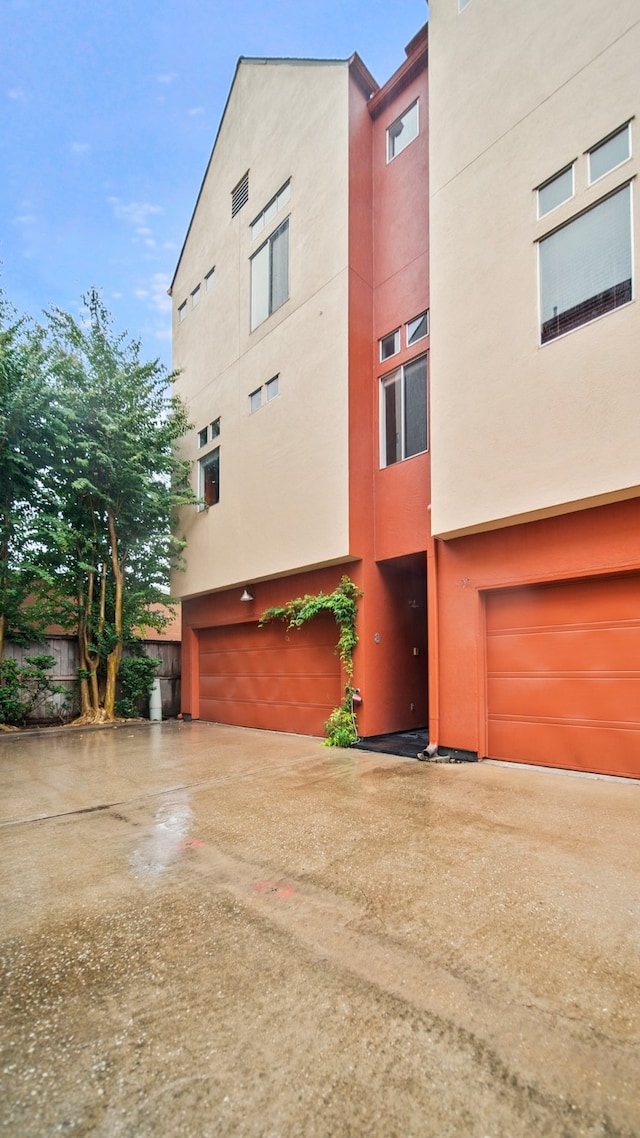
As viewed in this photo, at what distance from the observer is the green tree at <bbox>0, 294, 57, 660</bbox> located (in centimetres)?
837

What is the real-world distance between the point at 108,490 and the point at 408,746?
716 cm

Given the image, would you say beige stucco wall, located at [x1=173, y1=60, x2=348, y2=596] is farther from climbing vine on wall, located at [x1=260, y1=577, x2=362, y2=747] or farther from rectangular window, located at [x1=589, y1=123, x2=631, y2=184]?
rectangular window, located at [x1=589, y1=123, x2=631, y2=184]

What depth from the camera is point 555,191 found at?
4930 millimetres

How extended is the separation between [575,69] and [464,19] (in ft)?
6.58

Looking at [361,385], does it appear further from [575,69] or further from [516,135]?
[575,69]

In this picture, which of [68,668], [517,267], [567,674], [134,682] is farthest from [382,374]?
[68,668]

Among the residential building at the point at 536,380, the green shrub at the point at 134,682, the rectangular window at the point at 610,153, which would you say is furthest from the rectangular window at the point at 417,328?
the green shrub at the point at 134,682

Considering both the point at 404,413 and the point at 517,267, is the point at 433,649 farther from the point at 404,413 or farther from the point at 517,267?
the point at 517,267

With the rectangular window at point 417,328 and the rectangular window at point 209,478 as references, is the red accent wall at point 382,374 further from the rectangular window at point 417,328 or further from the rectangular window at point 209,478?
the rectangular window at point 209,478

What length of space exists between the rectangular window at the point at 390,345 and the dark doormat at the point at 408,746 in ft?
17.2

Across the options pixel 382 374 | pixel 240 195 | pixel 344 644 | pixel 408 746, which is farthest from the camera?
pixel 240 195

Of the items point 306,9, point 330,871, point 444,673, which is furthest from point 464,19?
point 306,9

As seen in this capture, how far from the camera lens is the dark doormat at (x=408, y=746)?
18.1 ft

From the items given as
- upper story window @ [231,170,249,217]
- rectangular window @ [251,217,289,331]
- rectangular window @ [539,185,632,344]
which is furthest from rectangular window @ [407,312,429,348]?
upper story window @ [231,170,249,217]
